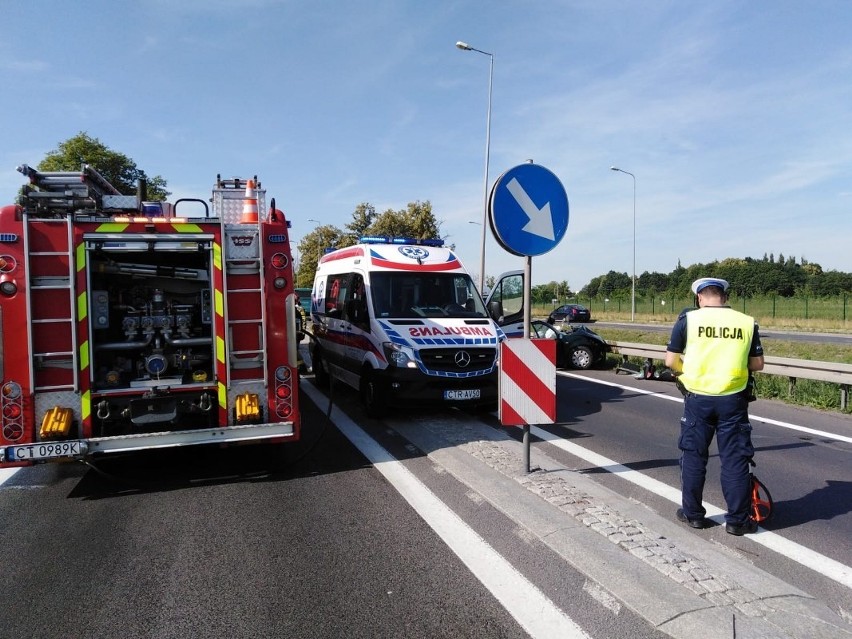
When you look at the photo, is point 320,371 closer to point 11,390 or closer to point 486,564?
point 11,390

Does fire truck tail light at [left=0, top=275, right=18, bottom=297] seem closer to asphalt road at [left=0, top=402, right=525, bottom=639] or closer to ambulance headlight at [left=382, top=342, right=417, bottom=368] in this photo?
asphalt road at [left=0, top=402, right=525, bottom=639]

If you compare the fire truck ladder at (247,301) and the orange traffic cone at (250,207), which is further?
the orange traffic cone at (250,207)

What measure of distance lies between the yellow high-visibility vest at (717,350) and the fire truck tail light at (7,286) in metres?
5.26

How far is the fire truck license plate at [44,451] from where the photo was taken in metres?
5.04

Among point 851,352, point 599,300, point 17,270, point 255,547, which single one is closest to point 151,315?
point 17,270

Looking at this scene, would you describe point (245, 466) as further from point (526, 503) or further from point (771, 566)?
point (771, 566)

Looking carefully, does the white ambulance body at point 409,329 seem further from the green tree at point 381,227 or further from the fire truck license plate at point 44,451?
the green tree at point 381,227

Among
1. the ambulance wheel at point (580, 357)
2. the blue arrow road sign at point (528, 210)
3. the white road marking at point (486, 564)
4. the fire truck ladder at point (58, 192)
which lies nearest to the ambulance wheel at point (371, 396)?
the white road marking at point (486, 564)

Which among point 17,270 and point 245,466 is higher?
point 17,270

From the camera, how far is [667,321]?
46.5 metres

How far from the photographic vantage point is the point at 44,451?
5090mm

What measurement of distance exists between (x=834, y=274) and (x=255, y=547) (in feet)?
241

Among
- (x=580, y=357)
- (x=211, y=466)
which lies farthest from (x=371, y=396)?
(x=580, y=357)

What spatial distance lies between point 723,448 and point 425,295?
5.40 m
